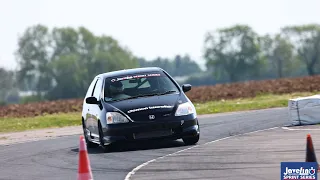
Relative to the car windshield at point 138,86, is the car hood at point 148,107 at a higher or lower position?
lower

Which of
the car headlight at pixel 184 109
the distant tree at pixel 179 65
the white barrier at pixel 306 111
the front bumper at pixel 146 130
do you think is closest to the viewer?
the front bumper at pixel 146 130

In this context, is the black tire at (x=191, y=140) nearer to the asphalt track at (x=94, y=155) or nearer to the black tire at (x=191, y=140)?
the black tire at (x=191, y=140)

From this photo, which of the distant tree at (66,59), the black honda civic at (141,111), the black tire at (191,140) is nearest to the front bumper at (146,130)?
the black honda civic at (141,111)

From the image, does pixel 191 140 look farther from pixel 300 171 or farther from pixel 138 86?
pixel 300 171

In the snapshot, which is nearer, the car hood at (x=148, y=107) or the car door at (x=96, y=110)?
the car hood at (x=148, y=107)

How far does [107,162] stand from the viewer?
49.9 ft

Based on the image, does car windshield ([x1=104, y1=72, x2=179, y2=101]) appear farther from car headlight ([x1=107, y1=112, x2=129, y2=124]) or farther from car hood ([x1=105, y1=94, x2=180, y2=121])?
car headlight ([x1=107, y1=112, x2=129, y2=124])

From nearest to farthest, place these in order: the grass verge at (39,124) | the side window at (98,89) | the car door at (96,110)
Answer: the car door at (96,110)
the side window at (98,89)
the grass verge at (39,124)

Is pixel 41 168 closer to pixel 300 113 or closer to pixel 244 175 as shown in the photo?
pixel 244 175

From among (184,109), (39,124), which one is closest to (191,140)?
(184,109)

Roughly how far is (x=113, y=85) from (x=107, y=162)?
10.8 feet

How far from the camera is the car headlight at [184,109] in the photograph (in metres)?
17.0

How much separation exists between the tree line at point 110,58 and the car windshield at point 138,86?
285ft

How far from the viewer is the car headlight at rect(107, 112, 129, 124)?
55.4 ft
